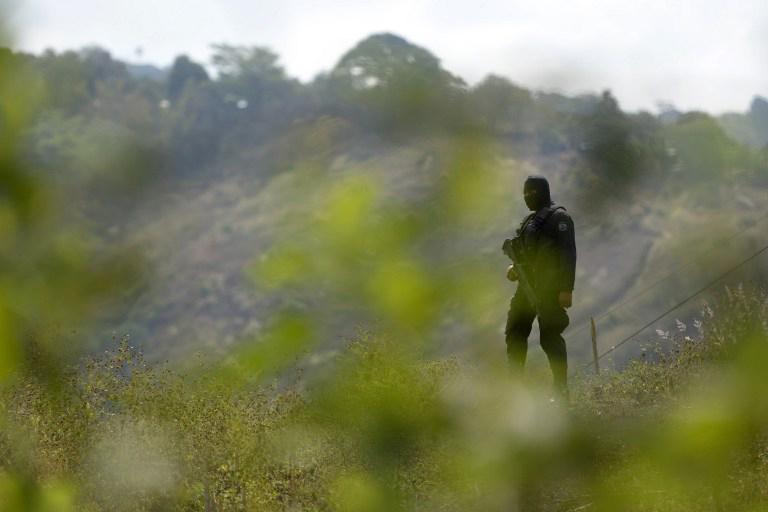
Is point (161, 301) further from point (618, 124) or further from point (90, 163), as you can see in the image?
point (618, 124)

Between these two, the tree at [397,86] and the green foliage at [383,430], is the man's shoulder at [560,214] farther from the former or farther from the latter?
the tree at [397,86]

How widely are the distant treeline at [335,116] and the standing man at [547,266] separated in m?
20.7

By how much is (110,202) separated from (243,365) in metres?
55.4

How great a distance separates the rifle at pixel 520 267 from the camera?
288 inches

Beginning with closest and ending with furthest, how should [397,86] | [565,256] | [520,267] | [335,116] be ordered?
[565,256] < [520,267] < [397,86] < [335,116]

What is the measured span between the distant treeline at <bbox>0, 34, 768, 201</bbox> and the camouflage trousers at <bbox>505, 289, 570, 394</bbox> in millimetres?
20688

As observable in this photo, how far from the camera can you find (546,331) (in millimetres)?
7262

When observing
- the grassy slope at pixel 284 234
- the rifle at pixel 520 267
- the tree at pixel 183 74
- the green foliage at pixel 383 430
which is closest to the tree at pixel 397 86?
the grassy slope at pixel 284 234

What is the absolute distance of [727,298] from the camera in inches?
315

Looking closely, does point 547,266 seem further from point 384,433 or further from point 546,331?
point 384,433

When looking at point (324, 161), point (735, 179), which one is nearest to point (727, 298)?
point (735, 179)

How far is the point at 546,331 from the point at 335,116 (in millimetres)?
53388

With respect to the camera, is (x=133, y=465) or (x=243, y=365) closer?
(x=133, y=465)

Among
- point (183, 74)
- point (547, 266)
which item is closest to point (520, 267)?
point (547, 266)
